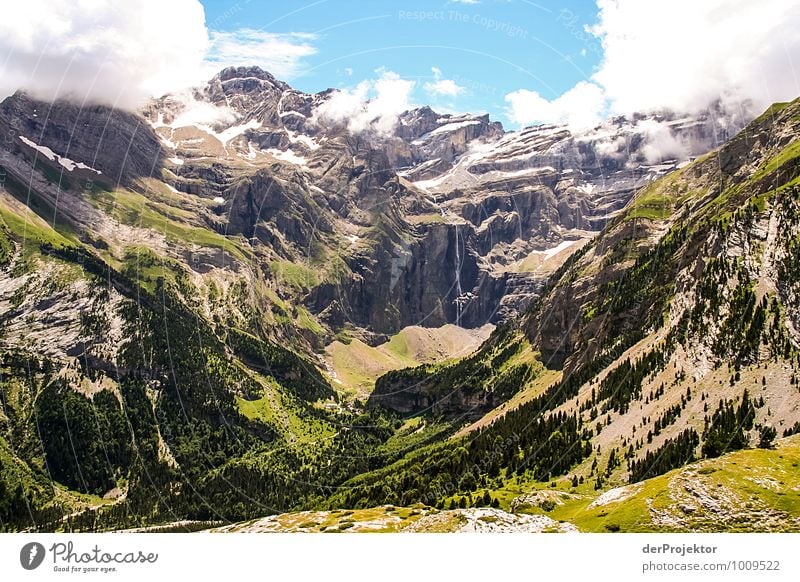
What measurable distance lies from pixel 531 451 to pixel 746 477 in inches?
3084

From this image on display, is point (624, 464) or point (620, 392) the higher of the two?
point (620, 392)

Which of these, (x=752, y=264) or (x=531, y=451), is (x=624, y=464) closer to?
(x=531, y=451)

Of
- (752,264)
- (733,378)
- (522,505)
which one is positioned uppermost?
(752,264)
